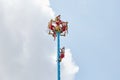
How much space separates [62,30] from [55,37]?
2.25 m

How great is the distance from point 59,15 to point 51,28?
3.95 m

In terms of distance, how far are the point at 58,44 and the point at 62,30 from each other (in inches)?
157

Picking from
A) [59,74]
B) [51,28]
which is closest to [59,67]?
[59,74]

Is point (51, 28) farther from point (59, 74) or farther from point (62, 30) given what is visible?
point (59, 74)

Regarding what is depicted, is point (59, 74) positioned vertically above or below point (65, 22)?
below

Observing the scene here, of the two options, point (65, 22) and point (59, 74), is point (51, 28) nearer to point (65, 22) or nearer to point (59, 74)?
point (65, 22)

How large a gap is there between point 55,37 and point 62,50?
408cm

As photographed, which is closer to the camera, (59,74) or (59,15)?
(59,74)

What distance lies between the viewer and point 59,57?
134 m

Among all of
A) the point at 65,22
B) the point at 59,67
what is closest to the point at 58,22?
the point at 65,22

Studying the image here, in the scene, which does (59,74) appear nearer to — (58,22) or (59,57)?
(59,57)

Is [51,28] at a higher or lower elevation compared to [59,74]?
higher

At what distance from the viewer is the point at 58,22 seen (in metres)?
139

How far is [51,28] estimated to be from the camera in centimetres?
13812
